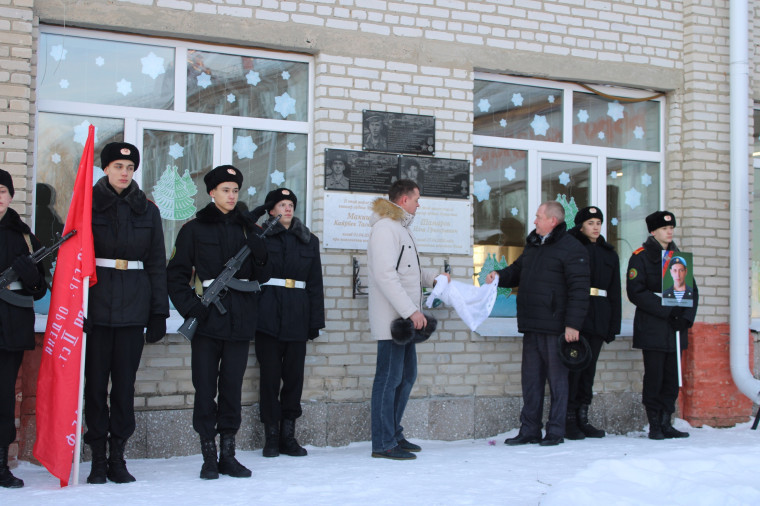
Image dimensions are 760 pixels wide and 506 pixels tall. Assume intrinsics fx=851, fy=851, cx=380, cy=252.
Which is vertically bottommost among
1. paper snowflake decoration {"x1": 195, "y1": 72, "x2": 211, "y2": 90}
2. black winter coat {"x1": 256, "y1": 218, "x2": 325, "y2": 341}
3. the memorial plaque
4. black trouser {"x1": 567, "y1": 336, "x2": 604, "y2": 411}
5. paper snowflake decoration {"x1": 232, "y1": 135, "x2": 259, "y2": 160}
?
black trouser {"x1": 567, "y1": 336, "x2": 604, "y2": 411}

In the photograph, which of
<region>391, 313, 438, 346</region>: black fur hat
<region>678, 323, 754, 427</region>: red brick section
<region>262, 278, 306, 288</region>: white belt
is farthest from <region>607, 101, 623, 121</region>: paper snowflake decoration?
<region>262, 278, 306, 288</region>: white belt

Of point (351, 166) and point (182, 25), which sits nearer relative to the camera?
point (182, 25)

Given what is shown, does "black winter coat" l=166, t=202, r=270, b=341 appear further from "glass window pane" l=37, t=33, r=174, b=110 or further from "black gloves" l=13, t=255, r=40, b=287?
"glass window pane" l=37, t=33, r=174, b=110

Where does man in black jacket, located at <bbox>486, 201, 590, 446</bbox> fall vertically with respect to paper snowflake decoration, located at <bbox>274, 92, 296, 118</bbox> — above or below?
below

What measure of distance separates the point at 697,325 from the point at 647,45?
8.02ft

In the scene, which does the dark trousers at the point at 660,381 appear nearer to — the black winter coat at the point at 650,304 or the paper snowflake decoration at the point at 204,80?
the black winter coat at the point at 650,304

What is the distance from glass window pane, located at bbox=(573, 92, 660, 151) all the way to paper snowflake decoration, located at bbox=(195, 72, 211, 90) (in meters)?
3.16

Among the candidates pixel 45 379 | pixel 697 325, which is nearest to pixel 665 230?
pixel 697 325

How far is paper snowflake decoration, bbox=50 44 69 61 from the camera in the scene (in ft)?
19.0

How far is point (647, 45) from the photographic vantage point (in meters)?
7.38

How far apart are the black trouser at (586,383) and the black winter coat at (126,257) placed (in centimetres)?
328

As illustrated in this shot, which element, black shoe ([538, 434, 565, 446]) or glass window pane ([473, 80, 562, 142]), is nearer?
black shoe ([538, 434, 565, 446])

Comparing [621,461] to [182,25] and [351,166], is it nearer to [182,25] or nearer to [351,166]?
[351,166]

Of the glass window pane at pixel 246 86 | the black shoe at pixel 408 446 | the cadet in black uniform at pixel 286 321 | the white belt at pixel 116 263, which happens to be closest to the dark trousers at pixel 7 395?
the white belt at pixel 116 263
